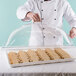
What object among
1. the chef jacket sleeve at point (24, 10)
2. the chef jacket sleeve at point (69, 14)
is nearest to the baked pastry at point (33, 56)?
the chef jacket sleeve at point (24, 10)

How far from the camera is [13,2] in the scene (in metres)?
2.88

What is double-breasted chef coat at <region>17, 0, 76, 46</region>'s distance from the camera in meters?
1.98

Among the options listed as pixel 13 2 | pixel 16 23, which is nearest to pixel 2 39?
pixel 16 23

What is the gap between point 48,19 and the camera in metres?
2.03

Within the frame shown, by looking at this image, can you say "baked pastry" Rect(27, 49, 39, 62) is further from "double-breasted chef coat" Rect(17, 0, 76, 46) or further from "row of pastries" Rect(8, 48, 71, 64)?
"double-breasted chef coat" Rect(17, 0, 76, 46)

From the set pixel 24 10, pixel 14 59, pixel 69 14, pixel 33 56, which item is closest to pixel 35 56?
pixel 33 56

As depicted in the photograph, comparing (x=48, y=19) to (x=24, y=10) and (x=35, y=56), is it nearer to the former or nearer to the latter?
(x=24, y=10)

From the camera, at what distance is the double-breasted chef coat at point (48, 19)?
6.51 feet

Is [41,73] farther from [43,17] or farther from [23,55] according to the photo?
[43,17]

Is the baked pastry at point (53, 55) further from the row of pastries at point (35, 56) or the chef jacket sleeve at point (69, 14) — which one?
the chef jacket sleeve at point (69, 14)

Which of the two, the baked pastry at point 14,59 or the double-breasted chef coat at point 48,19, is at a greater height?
the double-breasted chef coat at point 48,19

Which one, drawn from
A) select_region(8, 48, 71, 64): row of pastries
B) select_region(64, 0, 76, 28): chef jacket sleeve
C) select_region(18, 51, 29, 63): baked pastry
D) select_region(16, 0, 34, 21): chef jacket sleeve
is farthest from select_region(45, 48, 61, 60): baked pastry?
select_region(64, 0, 76, 28): chef jacket sleeve

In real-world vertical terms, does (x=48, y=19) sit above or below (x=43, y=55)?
above

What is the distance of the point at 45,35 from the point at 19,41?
240mm
